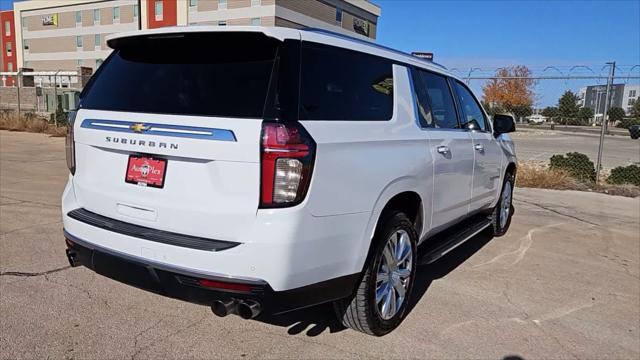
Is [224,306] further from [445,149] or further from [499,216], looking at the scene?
[499,216]

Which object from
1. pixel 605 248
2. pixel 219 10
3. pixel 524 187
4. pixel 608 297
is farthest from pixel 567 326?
pixel 219 10

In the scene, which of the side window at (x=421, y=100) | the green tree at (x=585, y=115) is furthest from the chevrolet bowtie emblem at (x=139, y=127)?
the green tree at (x=585, y=115)

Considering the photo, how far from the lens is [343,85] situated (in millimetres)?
3143

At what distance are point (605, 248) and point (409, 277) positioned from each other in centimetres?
358

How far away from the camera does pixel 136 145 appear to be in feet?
9.47

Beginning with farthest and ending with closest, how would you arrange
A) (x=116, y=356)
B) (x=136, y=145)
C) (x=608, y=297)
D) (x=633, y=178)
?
(x=633, y=178) → (x=608, y=297) → (x=116, y=356) → (x=136, y=145)

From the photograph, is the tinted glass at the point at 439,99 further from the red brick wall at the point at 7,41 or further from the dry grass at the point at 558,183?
the red brick wall at the point at 7,41

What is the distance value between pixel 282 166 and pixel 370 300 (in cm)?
120

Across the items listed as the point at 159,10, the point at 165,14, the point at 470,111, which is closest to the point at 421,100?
the point at 470,111

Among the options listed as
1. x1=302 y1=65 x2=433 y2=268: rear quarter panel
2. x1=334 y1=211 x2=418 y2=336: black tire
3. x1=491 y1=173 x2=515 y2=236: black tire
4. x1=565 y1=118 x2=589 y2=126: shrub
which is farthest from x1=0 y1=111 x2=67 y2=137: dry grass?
x1=565 y1=118 x2=589 y2=126: shrub

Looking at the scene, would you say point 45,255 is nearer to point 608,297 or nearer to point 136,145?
point 136,145

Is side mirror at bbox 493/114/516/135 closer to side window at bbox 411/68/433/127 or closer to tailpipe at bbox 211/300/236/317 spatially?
side window at bbox 411/68/433/127

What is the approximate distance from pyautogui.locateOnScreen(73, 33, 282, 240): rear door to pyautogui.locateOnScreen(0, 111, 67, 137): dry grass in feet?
52.4

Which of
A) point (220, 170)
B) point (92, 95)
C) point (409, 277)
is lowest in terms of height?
point (409, 277)
